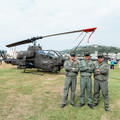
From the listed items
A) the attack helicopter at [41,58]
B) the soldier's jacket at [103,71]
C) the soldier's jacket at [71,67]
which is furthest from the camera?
the attack helicopter at [41,58]

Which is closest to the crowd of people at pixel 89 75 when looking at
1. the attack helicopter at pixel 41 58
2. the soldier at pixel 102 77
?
the soldier at pixel 102 77

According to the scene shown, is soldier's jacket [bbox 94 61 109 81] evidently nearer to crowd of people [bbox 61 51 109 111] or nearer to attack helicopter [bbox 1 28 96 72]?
crowd of people [bbox 61 51 109 111]

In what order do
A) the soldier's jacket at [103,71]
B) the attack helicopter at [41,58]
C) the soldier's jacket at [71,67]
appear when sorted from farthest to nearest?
the attack helicopter at [41,58] < the soldier's jacket at [71,67] < the soldier's jacket at [103,71]

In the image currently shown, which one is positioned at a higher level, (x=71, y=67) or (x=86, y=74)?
(x=71, y=67)

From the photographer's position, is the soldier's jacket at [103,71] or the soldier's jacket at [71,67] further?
the soldier's jacket at [71,67]

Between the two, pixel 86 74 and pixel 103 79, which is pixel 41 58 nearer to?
pixel 86 74

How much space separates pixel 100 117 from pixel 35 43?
28.5 ft

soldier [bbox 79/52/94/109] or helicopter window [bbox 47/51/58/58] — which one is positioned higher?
helicopter window [bbox 47/51/58/58]

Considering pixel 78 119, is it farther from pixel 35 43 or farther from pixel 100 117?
pixel 35 43

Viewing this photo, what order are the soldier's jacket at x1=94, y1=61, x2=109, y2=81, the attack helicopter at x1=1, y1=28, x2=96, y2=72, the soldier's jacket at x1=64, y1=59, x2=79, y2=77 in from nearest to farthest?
the soldier's jacket at x1=94, y1=61, x2=109, y2=81, the soldier's jacket at x1=64, y1=59, x2=79, y2=77, the attack helicopter at x1=1, y1=28, x2=96, y2=72

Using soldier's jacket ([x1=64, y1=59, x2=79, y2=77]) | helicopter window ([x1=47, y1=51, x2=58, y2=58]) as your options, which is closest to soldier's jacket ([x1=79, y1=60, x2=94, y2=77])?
soldier's jacket ([x1=64, y1=59, x2=79, y2=77])

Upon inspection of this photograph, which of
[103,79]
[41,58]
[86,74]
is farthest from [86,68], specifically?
[41,58]

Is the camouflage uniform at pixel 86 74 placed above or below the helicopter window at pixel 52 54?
below

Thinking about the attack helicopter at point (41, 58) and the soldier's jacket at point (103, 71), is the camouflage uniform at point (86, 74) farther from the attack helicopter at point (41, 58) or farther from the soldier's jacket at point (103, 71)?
the attack helicopter at point (41, 58)
